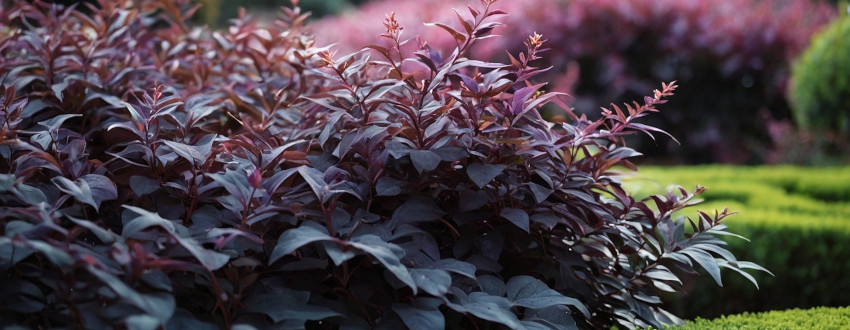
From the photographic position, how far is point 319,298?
5.01ft

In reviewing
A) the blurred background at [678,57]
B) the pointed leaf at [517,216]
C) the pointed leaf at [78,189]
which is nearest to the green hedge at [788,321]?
the pointed leaf at [517,216]

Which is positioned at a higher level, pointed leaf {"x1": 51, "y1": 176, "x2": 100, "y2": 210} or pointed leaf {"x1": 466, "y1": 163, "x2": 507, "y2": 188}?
pointed leaf {"x1": 466, "y1": 163, "x2": 507, "y2": 188}

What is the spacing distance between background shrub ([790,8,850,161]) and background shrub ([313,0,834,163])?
1796 millimetres

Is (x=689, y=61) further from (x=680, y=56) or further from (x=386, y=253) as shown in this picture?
(x=386, y=253)

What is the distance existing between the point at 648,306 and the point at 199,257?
1240 millimetres

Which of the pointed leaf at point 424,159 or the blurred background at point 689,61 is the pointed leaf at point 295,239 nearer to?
the pointed leaf at point 424,159

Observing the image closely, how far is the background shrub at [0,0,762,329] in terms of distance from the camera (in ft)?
4.41

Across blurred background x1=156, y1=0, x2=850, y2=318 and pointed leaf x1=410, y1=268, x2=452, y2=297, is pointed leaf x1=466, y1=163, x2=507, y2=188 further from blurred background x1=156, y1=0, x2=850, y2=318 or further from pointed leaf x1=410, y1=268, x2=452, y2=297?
blurred background x1=156, y1=0, x2=850, y2=318

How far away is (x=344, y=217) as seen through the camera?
5.19 feet

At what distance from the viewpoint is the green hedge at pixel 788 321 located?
1924 millimetres

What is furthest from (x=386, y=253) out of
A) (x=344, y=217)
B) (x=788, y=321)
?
(x=788, y=321)

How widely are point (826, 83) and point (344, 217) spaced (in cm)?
569

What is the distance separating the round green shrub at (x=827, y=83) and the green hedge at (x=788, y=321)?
443 centimetres

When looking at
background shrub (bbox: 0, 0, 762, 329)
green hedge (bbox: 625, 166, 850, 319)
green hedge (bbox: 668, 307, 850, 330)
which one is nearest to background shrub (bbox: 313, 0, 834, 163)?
green hedge (bbox: 625, 166, 850, 319)
